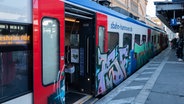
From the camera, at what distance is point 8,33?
320cm

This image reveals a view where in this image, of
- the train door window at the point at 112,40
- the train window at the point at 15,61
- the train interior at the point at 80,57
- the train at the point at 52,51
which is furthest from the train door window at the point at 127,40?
the train window at the point at 15,61

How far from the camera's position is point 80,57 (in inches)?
248

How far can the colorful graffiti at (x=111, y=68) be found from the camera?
6.39m

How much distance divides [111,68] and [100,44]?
47.2 inches

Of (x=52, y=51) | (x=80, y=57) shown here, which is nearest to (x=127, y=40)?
(x=80, y=57)

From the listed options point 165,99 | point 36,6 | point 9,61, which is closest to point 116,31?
point 165,99

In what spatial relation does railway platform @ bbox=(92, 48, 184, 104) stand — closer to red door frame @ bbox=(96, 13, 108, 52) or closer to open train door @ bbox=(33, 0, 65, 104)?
red door frame @ bbox=(96, 13, 108, 52)

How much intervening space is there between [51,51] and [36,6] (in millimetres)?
804

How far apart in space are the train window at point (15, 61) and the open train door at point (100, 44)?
9.14ft

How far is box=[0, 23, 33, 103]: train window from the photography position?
3156 mm

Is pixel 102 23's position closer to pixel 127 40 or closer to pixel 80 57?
pixel 80 57

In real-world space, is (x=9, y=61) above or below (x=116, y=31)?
below

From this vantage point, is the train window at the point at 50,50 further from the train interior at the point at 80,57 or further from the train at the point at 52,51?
the train interior at the point at 80,57

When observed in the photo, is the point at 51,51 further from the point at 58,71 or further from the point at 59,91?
the point at 59,91
